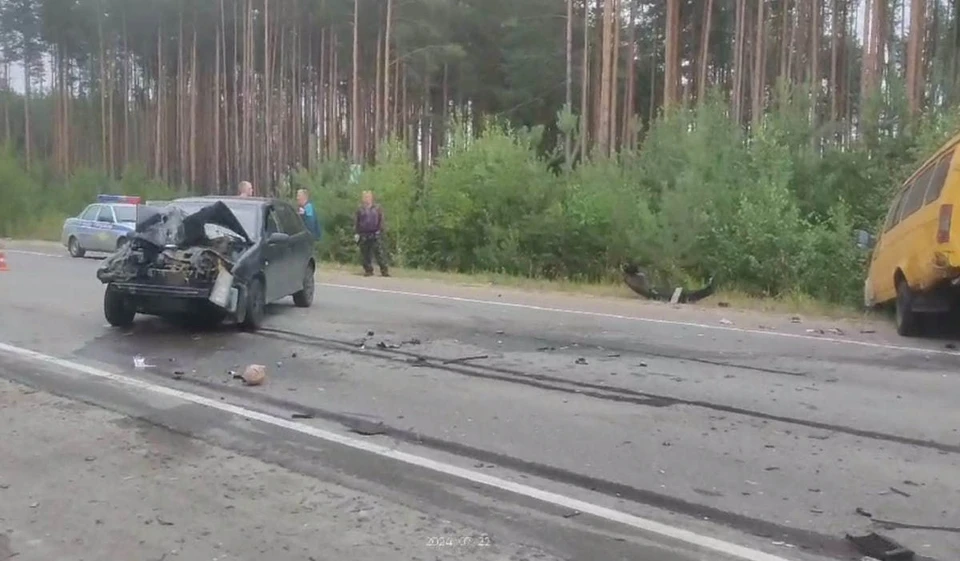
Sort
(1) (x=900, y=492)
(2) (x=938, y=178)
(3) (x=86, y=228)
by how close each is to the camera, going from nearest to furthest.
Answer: (1) (x=900, y=492) → (2) (x=938, y=178) → (3) (x=86, y=228)

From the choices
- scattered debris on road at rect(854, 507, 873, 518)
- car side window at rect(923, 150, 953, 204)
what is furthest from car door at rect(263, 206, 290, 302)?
scattered debris on road at rect(854, 507, 873, 518)

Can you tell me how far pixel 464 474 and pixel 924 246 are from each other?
26.8 feet

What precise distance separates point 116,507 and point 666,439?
358cm

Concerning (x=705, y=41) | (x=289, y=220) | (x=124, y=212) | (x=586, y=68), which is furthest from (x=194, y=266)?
(x=705, y=41)

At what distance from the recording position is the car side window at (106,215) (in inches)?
1164

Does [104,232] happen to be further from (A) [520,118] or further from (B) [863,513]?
(B) [863,513]

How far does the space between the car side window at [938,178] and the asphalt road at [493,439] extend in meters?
1.76

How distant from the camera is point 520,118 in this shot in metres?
46.4

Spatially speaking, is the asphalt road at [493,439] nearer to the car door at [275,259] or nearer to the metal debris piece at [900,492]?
the metal debris piece at [900,492]

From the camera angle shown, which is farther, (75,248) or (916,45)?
(75,248)

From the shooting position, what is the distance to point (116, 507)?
221 inches

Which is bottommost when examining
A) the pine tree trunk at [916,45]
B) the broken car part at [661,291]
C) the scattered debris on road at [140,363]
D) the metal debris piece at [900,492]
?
the metal debris piece at [900,492]

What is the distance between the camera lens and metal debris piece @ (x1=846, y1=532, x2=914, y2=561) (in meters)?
4.91

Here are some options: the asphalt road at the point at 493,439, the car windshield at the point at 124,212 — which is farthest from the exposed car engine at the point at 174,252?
the car windshield at the point at 124,212
